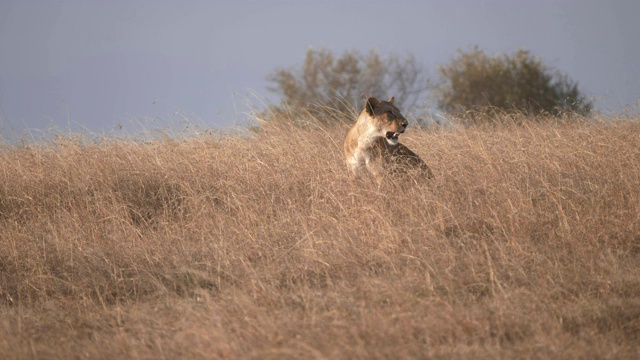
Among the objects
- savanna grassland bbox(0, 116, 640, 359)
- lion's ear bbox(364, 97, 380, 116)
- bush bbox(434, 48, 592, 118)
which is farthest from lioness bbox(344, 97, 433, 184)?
bush bbox(434, 48, 592, 118)

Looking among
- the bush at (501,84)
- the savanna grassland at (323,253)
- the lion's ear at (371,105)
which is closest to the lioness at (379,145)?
the lion's ear at (371,105)

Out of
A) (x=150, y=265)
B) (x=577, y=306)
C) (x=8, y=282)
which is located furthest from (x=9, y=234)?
(x=577, y=306)

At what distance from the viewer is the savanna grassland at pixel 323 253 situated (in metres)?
4.57

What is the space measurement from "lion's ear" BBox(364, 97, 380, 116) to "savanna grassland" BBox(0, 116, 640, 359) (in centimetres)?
80

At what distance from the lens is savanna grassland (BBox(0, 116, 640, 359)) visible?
4566 mm

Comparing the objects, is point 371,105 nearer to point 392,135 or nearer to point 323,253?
point 392,135

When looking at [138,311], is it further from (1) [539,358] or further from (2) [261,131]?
(2) [261,131]

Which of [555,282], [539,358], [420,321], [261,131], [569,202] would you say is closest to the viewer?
[539,358]

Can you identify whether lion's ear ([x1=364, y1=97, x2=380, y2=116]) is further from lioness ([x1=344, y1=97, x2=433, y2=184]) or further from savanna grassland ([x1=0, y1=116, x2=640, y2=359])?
savanna grassland ([x1=0, y1=116, x2=640, y2=359])

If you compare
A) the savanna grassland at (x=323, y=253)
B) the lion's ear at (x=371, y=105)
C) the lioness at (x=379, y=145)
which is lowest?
the savanna grassland at (x=323, y=253)

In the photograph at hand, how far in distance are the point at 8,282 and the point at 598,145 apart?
21.5 feet

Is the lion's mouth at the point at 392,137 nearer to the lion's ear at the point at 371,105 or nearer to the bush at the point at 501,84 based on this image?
the lion's ear at the point at 371,105

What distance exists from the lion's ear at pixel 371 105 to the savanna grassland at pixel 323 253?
31.6 inches

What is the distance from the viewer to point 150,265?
21.6ft
